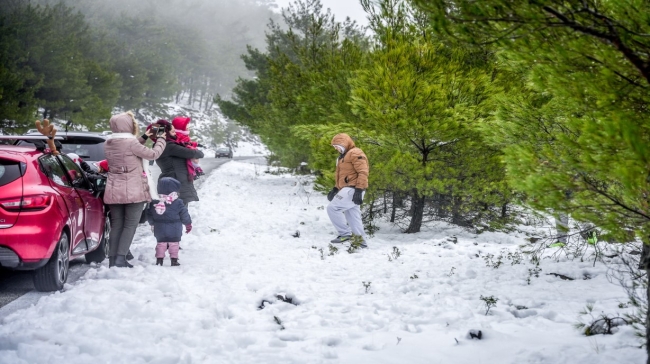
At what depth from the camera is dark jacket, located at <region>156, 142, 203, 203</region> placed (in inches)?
301

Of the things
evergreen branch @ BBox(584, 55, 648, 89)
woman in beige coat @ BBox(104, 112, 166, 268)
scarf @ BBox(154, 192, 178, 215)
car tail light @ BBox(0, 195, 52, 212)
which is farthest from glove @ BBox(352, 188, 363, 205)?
evergreen branch @ BBox(584, 55, 648, 89)

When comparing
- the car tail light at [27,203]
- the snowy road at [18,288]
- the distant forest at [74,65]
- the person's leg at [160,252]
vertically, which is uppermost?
the distant forest at [74,65]

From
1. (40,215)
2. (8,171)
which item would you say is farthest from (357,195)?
(8,171)

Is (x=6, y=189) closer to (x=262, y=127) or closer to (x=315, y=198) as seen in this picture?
(x=315, y=198)

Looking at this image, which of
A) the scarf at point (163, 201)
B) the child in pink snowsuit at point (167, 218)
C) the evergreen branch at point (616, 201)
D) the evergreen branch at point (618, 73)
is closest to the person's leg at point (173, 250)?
the child in pink snowsuit at point (167, 218)

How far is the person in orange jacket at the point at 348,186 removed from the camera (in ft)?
28.4

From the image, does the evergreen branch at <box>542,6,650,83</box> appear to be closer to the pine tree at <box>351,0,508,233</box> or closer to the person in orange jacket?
the pine tree at <box>351,0,508,233</box>

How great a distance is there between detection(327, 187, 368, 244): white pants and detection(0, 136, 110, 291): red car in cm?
448

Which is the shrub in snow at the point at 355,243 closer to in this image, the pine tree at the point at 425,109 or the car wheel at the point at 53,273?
the pine tree at the point at 425,109

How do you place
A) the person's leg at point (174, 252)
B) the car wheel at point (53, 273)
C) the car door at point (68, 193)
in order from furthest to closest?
the person's leg at point (174, 252)
the car door at point (68, 193)
the car wheel at point (53, 273)

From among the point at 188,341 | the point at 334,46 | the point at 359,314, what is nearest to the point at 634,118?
the point at 359,314

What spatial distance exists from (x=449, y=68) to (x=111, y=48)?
42118 millimetres

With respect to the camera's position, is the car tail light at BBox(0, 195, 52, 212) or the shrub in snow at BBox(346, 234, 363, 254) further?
the shrub in snow at BBox(346, 234, 363, 254)

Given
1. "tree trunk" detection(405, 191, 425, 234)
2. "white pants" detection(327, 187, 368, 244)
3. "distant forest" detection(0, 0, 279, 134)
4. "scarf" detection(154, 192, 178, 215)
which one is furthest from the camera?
"distant forest" detection(0, 0, 279, 134)
